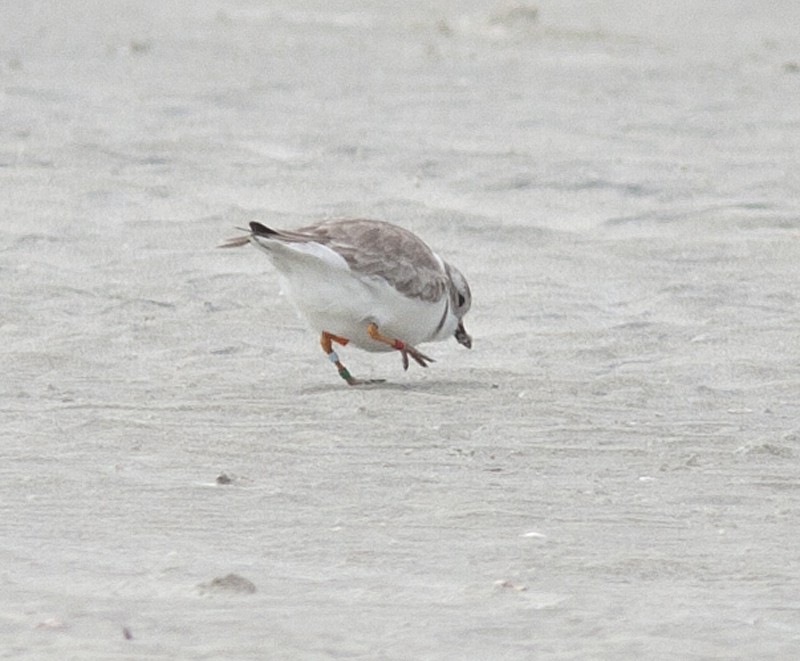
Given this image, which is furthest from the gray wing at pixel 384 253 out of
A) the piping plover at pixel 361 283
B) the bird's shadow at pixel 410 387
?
the bird's shadow at pixel 410 387

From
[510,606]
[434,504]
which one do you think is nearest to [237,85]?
[434,504]

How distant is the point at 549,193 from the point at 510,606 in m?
6.12

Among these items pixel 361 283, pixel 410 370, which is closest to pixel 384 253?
pixel 361 283

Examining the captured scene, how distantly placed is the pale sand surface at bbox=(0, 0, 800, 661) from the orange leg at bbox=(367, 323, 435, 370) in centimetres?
16

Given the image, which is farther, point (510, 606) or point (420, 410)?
point (420, 410)

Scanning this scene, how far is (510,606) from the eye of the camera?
15.1 ft

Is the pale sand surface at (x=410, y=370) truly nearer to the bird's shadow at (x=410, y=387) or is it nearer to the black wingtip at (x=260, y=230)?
the bird's shadow at (x=410, y=387)

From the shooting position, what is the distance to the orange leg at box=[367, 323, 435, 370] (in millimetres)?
7156

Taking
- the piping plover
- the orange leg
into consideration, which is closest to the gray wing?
the piping plover

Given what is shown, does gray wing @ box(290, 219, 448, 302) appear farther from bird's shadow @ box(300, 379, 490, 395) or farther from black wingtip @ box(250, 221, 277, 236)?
bird's shadow @ box(300, 379, 490, 395)

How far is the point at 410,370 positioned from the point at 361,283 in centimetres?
81

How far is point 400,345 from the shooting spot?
23.7 feet

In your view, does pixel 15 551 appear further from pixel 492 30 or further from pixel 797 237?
pixel 492 30

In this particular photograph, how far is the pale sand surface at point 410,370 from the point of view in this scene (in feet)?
15.1
